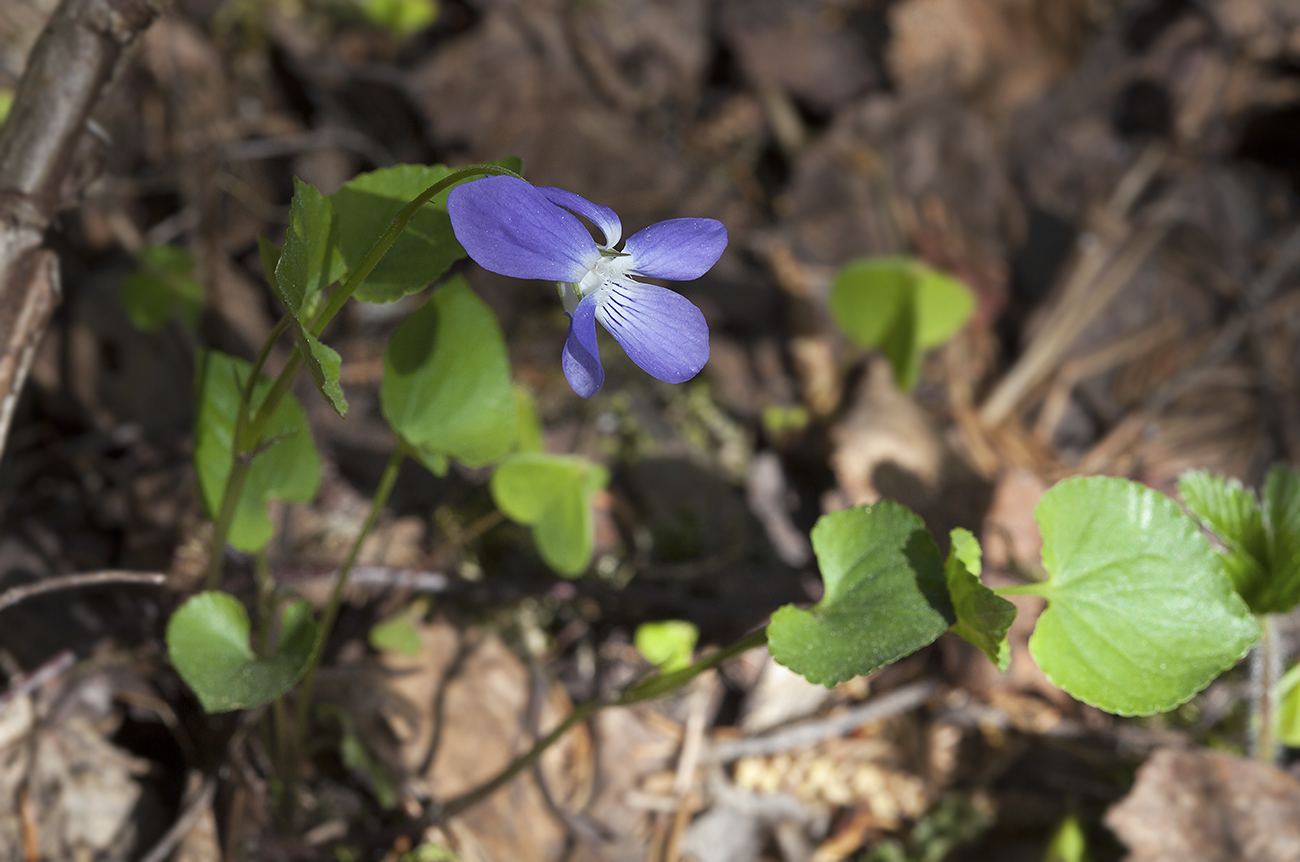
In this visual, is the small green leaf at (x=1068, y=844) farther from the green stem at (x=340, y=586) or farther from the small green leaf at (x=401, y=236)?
the small green leaf at (x=401, y=236)

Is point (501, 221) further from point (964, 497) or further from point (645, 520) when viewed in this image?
point (964, 497)

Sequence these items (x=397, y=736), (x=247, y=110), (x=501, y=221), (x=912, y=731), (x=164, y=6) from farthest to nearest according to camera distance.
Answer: (x=247, y=110)
(x=912, y=731)
(x=397, y=736)
(x=164, y=6)
(x=501, y=221)

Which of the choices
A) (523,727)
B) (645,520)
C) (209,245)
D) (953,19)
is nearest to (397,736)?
(523,727)

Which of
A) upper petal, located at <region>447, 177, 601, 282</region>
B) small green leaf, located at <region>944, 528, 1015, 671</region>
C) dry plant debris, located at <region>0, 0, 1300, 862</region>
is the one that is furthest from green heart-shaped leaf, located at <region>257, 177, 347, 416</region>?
small green leaf, located at <region>944, 528, 1015, 671</region>

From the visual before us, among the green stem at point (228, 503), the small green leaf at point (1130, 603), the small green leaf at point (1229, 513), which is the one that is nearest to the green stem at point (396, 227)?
the green stem at point (228, 503)

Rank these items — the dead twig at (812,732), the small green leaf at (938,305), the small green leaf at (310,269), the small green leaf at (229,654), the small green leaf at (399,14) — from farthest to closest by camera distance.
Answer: the small green leaf at (399,14) < the small green leaf at (938,305) < the dead twig at (812,732) < the small green leaf at (229,654) < the small green leaf at (310,269)

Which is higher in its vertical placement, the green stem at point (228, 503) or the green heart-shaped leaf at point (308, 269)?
the green heart-shaped leaf at point (308, 269)

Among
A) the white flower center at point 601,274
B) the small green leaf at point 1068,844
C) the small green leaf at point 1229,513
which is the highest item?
the white flower center at point 601,274

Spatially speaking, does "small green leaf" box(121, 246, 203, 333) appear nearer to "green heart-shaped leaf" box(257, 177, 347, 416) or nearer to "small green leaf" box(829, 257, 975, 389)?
"green heart-shaped leaf" box(257, 177, 347, 416)
